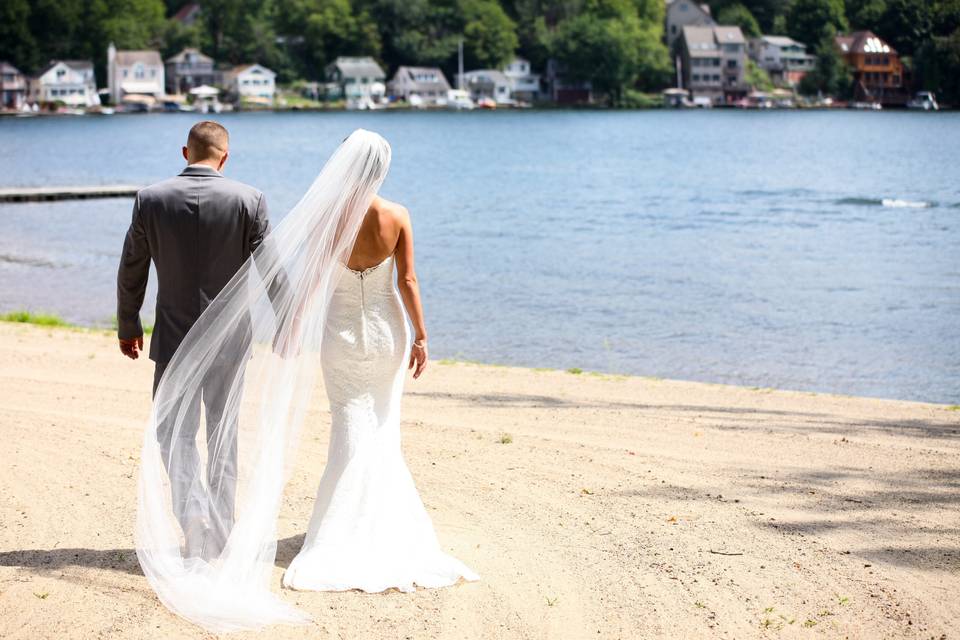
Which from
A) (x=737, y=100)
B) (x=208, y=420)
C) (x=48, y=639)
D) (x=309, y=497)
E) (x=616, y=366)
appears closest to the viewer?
(x=48, y=639)

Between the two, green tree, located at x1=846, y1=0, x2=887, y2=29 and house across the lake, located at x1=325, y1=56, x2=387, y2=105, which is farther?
house across the lake, located at x1=325, y1=56, x2=387, y2=105

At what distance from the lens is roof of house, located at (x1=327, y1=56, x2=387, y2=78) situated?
486 ft

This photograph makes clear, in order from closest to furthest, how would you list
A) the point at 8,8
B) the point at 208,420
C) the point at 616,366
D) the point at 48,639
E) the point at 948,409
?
1. the point at 48,639
2. the point at 208,420
3. the point at 948,409
4. the point at 616,366
5. the point at 8,8

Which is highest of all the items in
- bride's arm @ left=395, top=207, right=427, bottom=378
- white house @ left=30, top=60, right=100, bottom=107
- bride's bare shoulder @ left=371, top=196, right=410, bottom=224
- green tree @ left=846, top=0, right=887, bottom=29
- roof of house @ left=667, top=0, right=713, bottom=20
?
roof of house @ left=667, top=0, right=713, bottom=20

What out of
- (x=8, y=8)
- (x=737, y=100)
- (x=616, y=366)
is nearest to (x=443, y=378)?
(x=616, y=366)

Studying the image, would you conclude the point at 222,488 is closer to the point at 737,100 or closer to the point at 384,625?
the point at 384,625

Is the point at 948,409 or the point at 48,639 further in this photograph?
the point at 948,409

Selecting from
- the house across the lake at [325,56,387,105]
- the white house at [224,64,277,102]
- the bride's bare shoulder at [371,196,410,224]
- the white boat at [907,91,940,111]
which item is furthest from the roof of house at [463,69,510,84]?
Answer: the bride's bare shoulder at [371,196,410,224]

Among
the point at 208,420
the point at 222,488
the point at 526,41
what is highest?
the point at 526,41

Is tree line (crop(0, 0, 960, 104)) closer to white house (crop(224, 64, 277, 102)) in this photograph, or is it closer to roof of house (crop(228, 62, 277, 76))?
roof of house (crop(228, 62, 277, 76))

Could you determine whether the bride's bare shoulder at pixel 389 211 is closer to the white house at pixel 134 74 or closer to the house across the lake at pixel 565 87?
the white house at pixel 134 74

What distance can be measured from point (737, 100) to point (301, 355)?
164m

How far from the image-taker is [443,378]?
11883mm

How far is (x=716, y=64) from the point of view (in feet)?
529
